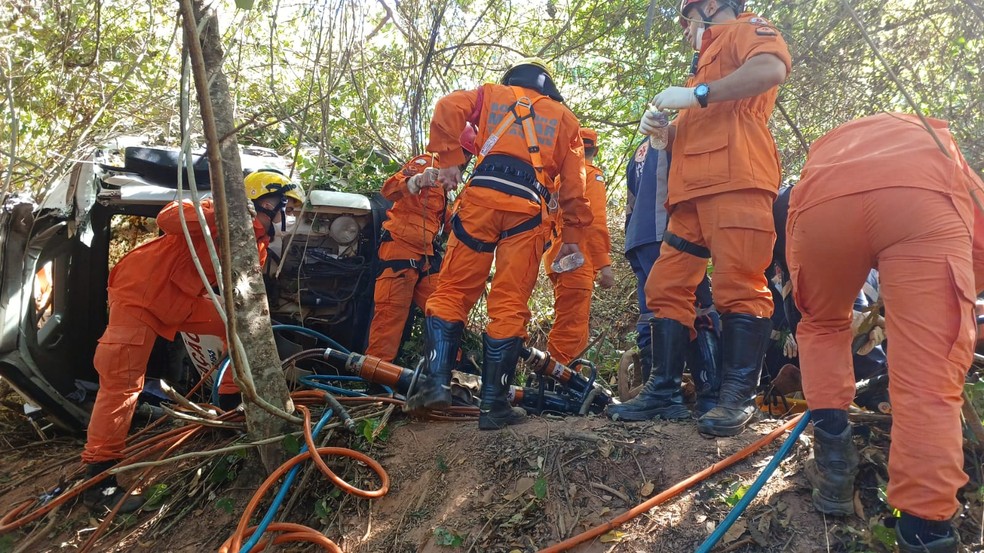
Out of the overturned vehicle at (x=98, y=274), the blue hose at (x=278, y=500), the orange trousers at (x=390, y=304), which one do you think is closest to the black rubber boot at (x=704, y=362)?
the blue hose at (x=278, y=500)

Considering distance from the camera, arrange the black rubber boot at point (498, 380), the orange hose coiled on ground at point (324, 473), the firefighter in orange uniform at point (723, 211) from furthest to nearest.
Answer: the black rubber boot at point (498, 380) → the firefighter in orange uniform at point (723, 211) → the orange hose coiled on ground at point (324, 473)

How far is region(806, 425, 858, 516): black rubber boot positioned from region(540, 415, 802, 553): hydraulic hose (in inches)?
12.1

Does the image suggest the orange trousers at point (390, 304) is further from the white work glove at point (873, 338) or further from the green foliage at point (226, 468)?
the white work glove at point (873, 338)

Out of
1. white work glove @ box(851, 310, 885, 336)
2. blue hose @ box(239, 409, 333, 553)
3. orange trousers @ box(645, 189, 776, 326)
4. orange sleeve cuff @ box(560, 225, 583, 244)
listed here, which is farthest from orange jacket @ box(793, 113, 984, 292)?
blue hose @ box(239, 409, 333, 553)

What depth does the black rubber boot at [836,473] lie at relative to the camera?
205 cm

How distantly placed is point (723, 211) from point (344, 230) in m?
2.93

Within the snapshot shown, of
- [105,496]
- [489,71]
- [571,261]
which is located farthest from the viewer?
[489,71]

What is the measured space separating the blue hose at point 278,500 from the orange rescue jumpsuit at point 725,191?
1.74 metres

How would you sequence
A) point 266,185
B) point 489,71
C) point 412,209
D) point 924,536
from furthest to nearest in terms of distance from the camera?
point 489,71, point 412,209, point 266,185, point 924,536

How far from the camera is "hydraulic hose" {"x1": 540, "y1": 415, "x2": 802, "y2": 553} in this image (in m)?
2.16

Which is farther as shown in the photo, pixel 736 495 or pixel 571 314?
pixel 571 314

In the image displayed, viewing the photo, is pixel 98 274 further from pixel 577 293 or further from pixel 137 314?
pixel 577 293

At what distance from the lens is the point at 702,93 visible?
8.84 ft

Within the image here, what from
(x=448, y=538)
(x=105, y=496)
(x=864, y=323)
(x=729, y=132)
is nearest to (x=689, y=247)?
(x=729, y=132)
